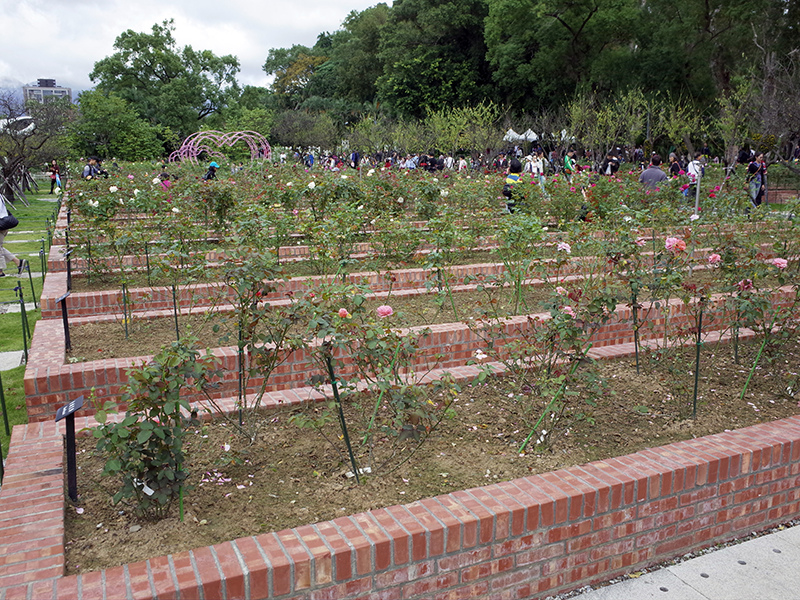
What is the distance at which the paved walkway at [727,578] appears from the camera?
281cm

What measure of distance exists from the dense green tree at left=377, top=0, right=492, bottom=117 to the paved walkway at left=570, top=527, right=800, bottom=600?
121 feet

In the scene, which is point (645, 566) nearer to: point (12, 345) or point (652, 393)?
point (652, 393)

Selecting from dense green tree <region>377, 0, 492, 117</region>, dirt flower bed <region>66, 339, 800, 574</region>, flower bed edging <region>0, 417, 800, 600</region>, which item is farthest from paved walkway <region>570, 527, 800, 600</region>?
dense green tree <region>377, 0, 492, 117</region>

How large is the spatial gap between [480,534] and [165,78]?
5093cm

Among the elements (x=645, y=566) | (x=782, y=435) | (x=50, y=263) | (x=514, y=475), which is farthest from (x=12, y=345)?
(x=782, y=435)

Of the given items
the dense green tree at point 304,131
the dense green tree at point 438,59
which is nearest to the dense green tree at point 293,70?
the dense green tree at point 304,131

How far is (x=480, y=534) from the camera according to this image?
2.59m

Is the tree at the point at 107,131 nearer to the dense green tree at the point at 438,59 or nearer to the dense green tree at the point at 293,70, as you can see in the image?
the dense green tree at the point at 438,59

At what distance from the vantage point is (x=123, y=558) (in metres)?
2.46

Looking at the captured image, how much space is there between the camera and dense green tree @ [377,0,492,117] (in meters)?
39.0

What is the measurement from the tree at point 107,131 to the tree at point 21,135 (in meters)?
6.95

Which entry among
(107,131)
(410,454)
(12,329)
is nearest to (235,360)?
(410,454)

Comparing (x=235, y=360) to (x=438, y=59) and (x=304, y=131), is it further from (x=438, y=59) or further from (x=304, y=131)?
(x=304, y=131)

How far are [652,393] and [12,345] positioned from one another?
5969mm
